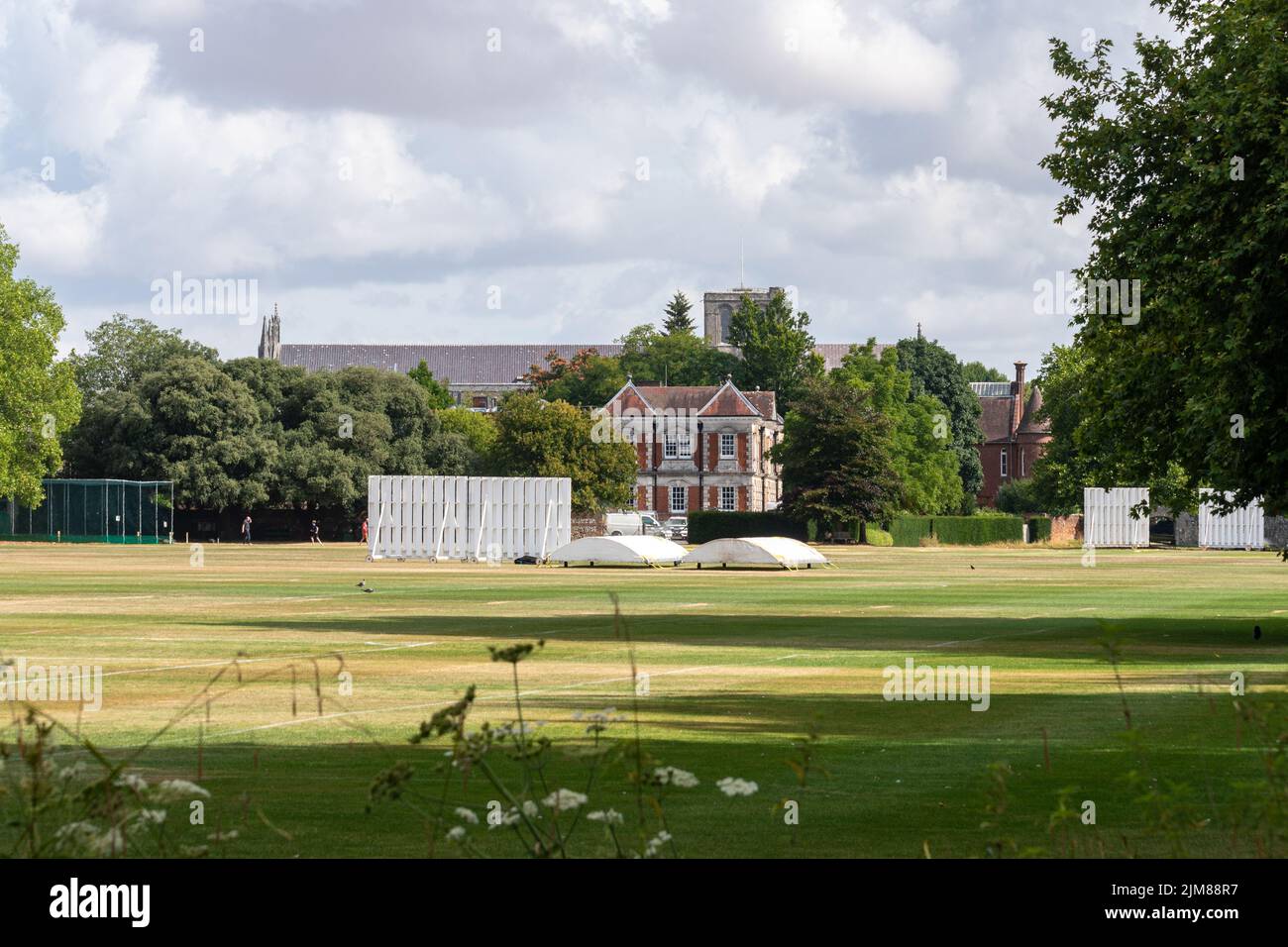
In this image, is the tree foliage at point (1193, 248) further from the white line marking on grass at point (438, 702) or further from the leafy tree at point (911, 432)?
the leafy tree at point (911, 432)

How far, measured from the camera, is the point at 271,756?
16.4m

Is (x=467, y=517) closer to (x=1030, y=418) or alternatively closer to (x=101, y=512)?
(x=101, y=512)

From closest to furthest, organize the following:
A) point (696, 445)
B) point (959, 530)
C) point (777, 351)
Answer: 1. point (959, 530)
2. point (696, 445)
3. point (777, 351)

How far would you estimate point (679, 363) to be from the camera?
610ft

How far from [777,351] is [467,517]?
8965 cm

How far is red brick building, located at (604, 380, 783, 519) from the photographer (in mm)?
159125

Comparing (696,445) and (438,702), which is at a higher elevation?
(696,445)

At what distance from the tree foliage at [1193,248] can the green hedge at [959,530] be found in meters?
90.3

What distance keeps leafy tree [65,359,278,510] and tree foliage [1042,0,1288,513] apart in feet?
284

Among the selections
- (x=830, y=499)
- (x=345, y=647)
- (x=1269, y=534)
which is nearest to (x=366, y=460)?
(x=830, y=499)

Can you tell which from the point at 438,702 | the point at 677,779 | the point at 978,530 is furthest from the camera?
the point at 978,530

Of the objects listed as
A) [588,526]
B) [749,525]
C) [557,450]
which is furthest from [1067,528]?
[588,526]
